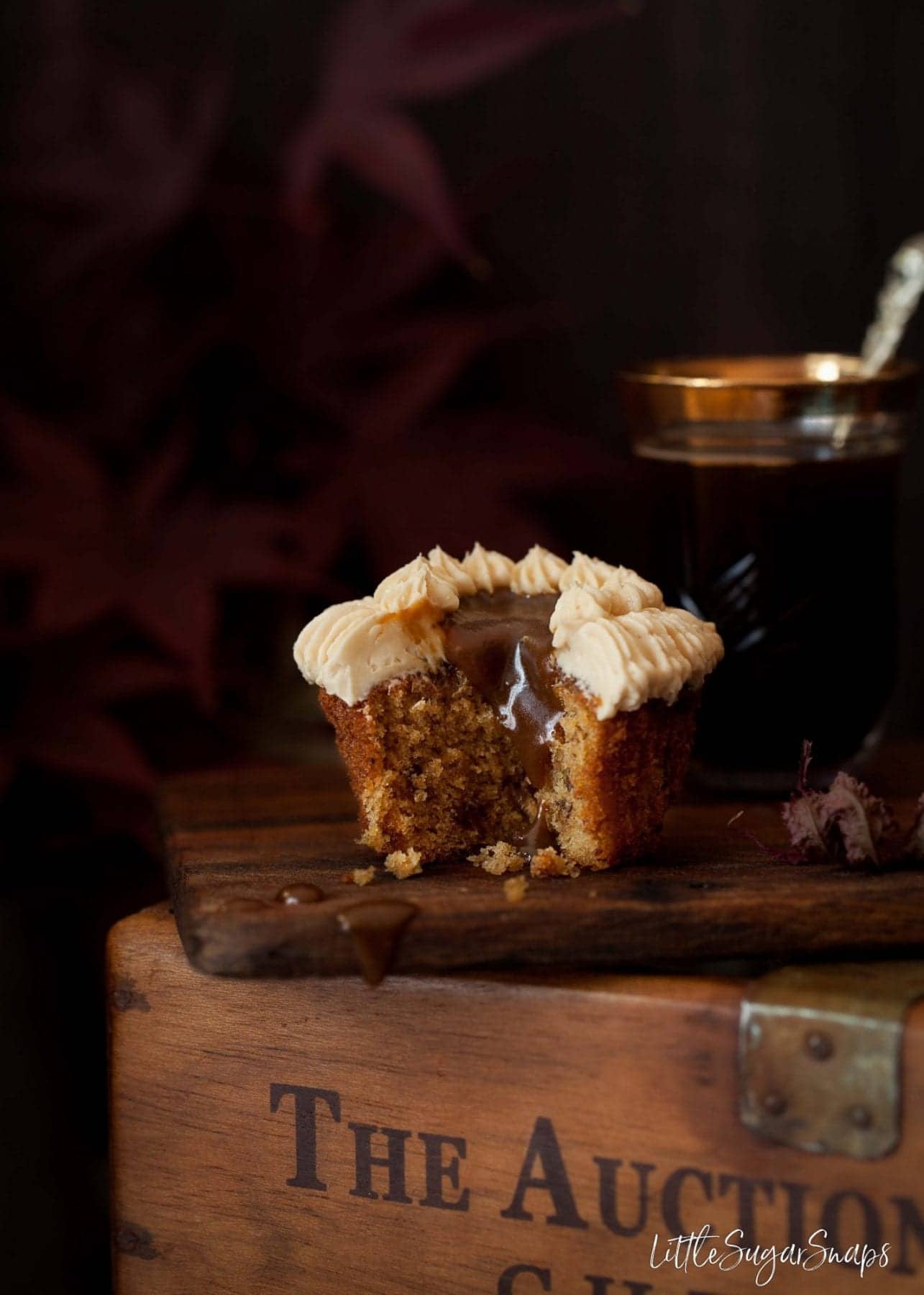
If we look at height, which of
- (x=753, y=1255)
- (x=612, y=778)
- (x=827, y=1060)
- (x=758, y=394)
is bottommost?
(x=753, y=1255)

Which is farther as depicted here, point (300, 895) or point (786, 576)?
point (786, 576)

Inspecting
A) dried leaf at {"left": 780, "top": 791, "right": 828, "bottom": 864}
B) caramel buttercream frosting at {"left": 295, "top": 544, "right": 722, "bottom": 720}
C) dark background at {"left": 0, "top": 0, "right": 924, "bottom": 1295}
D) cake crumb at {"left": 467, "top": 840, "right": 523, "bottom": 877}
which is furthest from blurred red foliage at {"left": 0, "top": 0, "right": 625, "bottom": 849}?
dried leaf at {"left": 780, "top": 791, "right": 828, "bottom": 864}

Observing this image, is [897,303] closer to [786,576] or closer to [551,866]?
[786,576]

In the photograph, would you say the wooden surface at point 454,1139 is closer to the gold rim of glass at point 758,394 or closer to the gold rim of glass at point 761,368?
the gold rim of glass at point 758,394

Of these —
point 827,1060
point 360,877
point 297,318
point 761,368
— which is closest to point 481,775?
point 360,877

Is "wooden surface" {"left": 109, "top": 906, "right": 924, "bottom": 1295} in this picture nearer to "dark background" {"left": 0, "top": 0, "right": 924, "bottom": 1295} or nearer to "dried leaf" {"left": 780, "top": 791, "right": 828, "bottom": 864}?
"dried leaf" {"left": 780, "top": 791, "right": 828, "bottom": 864}

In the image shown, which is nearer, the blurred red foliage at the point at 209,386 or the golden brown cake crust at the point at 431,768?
the golden brown cake crust at the point at 431,768

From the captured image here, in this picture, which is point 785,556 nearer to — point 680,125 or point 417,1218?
point 417,1218

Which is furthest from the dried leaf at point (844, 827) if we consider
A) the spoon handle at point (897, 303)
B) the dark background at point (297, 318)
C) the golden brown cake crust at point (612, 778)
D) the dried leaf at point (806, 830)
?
the spoon handle at point (897, 303)
